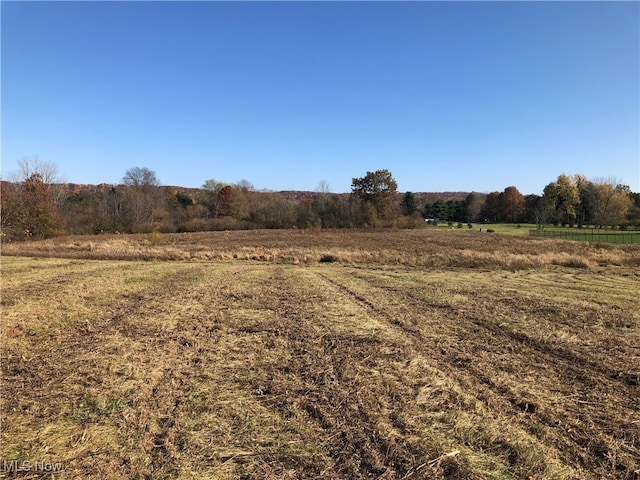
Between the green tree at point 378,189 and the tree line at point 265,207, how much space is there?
0.21 meters

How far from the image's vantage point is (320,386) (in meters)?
4.78

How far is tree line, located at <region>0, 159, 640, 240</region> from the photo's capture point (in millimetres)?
53531

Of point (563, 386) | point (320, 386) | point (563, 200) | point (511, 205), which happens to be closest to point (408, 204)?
point (511, 205)

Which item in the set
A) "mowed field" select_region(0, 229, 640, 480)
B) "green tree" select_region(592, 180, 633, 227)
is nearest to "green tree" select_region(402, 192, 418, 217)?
"green tree" select_region(592, 180, 633, 227)

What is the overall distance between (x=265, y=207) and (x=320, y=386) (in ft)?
229

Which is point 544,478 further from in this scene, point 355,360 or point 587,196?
point 587,196

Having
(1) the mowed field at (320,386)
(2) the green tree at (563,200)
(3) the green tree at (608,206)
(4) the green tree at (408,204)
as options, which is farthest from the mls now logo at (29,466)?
(4) the green tree at (408,204)

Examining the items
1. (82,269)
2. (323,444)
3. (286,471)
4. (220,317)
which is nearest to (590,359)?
(323,444)

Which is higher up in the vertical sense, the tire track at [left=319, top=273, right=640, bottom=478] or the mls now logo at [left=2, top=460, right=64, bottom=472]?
the mls now logo at [left=2, top=460, right=64, bottom=472]

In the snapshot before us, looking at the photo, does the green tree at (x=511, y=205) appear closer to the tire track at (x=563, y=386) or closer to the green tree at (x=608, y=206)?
the green tree at (x=608, y=206)

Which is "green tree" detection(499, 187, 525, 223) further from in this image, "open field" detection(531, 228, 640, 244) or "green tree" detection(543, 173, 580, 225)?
"open field" detection(531, 228, 640, 244)

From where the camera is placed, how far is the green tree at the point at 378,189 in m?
77.0

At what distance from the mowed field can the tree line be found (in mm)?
39034

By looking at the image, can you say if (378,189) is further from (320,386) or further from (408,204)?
(320,386)
